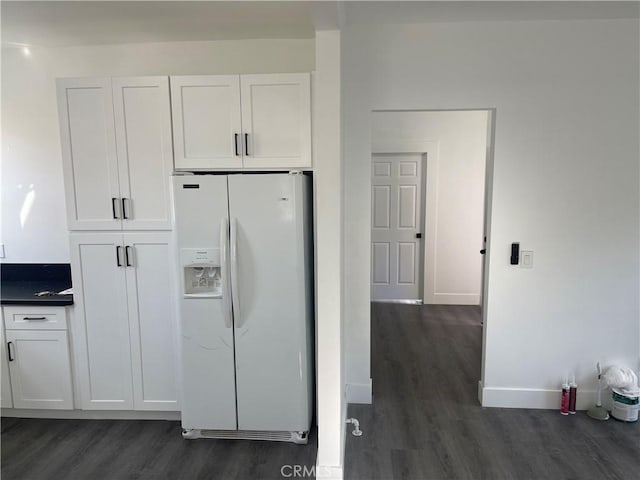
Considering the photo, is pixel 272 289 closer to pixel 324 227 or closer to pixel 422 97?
pixel 324 227

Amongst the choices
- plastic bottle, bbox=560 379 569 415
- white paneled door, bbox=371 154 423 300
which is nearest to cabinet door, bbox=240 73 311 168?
Answer: plastic bottle, bbox=560 379 569 415

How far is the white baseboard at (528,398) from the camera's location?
9.20ft

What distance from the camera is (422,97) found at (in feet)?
8.61

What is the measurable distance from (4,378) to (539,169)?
380cm

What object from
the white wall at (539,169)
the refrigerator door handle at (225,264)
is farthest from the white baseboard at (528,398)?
the refrigerator door handle at (225,264)

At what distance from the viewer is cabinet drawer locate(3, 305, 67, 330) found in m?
2.61

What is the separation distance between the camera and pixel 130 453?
2410 millimetres

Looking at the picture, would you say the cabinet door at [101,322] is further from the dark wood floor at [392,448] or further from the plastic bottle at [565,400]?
the plastic bottle at [565,400]

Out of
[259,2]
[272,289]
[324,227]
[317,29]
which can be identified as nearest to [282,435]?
[272,289]

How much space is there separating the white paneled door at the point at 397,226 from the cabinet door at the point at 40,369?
3727mm

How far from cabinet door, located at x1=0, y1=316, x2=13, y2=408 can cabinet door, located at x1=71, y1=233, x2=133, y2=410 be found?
1.58 ft

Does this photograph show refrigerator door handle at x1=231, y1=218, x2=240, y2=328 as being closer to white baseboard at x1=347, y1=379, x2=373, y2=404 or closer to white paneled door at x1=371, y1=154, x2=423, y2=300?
white baseboard at x1=347, y1=379, x2=373, y2=404

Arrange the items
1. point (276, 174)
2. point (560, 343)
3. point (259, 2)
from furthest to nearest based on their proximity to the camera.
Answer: point (560, 343)
point (276, 174)
point (259, 2)

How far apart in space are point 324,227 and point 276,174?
517 millimetres
